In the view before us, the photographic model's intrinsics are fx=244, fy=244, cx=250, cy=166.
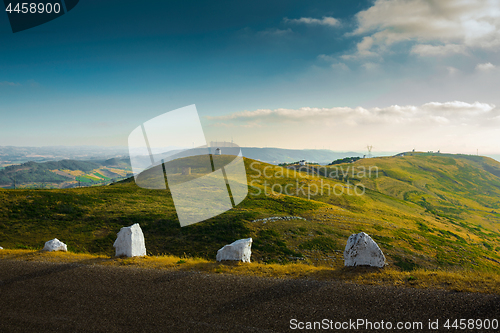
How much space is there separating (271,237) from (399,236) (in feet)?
91.3

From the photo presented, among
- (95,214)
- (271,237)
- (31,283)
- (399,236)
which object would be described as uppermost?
(31,283)

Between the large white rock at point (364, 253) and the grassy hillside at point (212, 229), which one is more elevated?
the large white rock at point (364, 253)

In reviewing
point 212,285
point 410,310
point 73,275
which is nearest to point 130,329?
point 212,285

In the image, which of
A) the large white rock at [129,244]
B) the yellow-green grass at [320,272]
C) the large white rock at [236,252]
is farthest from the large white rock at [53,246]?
the large white rock at [236,252]

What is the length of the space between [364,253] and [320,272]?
2559 mm

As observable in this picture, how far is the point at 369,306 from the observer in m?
8.70

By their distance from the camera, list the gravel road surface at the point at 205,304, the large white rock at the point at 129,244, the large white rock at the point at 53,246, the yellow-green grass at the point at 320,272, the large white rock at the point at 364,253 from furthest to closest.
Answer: the large white rock at the point at 53,246
the large white rock at the point at 129,244
the large white rock at the point at 364,253
the yellow-green grass at the point at 320,272
the gravel road surface at the point at 205,304

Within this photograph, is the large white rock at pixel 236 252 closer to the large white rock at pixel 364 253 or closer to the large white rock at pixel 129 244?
the large white rock at pixel 129 244

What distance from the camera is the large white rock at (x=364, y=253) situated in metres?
12.2

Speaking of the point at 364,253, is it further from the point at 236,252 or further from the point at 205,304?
the point at 205,304

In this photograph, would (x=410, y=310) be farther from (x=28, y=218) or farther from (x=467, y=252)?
(x=467, y=252)

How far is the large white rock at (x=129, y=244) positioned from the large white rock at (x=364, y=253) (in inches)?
482

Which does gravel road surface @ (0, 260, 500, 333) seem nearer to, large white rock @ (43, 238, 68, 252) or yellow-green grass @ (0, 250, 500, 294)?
yellow-green grass @ (0, 250, 500, 294)

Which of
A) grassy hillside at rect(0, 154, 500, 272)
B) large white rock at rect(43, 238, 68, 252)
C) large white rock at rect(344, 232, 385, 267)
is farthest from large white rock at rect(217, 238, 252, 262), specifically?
grassy hillside at rect(0, 154, 500, 272)
